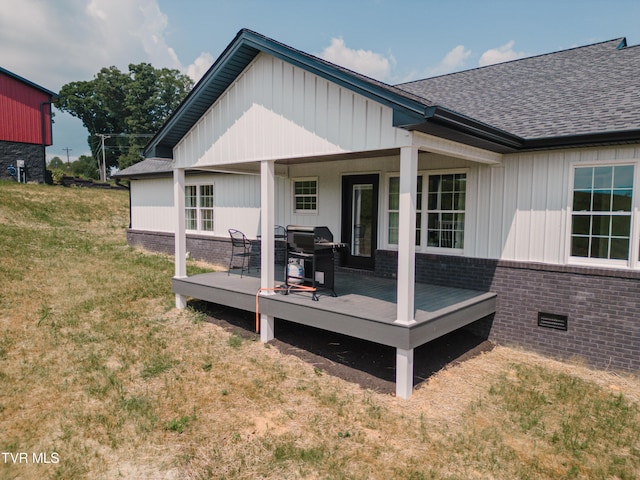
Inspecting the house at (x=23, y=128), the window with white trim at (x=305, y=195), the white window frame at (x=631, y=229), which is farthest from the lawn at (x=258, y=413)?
the house at (x=23, y=128)

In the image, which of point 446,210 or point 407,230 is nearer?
point 407,230

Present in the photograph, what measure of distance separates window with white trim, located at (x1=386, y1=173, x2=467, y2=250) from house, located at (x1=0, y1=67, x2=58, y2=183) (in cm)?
2387

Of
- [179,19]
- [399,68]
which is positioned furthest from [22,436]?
[399,68]

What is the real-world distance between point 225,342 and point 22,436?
9.75ft

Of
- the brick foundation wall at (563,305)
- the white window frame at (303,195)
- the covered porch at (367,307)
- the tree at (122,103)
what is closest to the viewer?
the covered porch at (367,307)

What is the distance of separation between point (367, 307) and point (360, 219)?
10.3 ft

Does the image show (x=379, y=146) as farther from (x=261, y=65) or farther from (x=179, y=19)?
(x=179, y=19)

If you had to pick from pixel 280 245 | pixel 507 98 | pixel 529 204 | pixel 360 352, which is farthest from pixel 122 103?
pixel 529 204

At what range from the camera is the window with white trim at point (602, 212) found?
5.65 meters

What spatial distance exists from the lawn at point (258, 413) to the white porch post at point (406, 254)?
1.17 ft

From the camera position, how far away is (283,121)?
6094mm

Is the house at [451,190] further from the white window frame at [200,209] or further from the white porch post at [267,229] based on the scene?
the white window frame at [200,209]

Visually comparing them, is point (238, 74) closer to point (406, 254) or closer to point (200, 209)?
point (406, 254)

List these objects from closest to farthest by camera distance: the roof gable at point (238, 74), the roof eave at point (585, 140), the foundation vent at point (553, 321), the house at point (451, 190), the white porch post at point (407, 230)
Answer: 1. the roof gable at point (238, 74)
2. the white porch post at point (407, 230)
3. the house at point (451, 190)
4. the roof eave at point (585, 140)
5. the foundation vent at point (553, 321)
